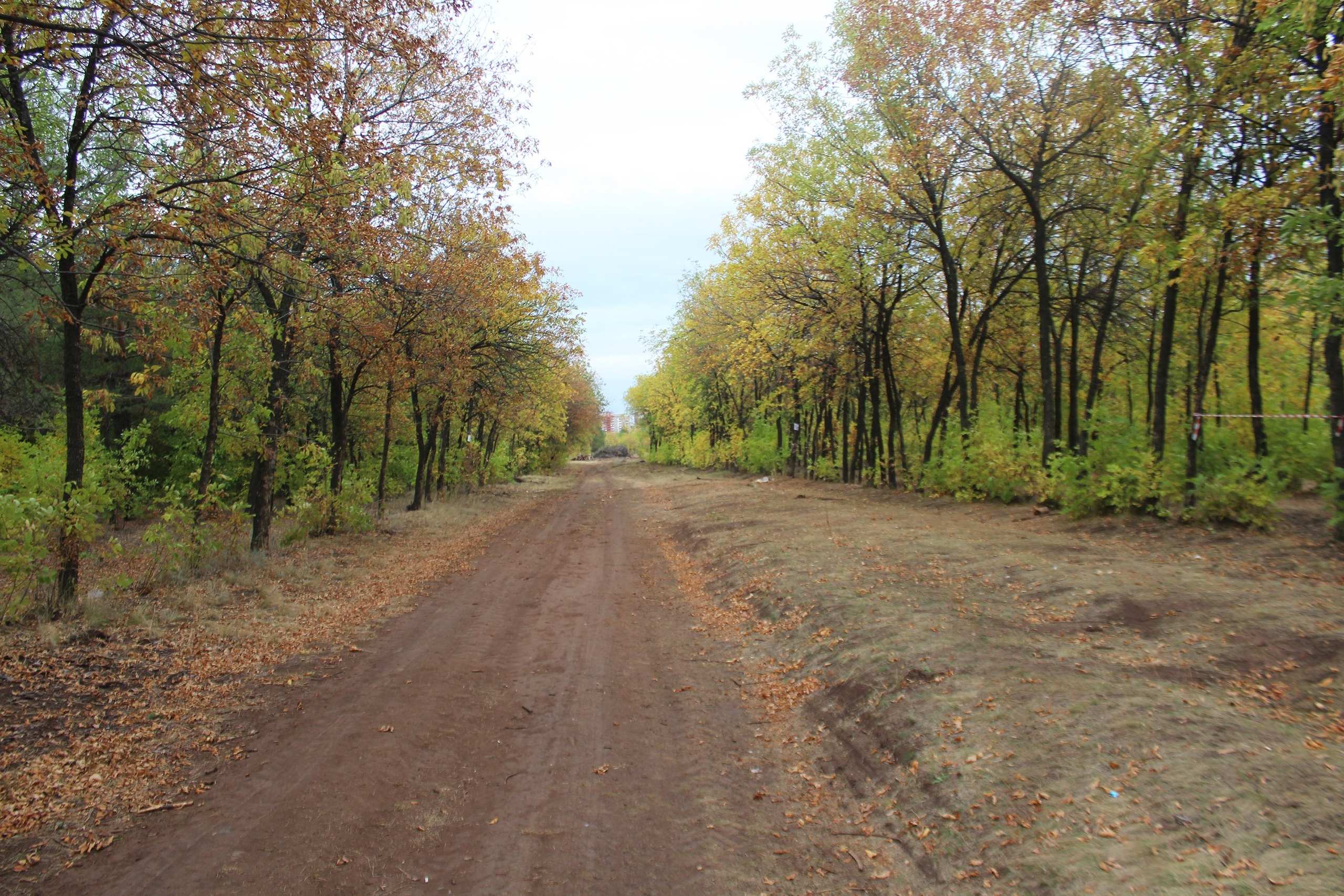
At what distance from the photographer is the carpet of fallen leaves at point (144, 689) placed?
4410 mm

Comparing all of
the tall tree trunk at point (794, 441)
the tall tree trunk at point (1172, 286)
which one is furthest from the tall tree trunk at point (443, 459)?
the tall tree trunk at point (1172, 286)

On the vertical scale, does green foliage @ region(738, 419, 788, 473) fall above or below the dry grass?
above

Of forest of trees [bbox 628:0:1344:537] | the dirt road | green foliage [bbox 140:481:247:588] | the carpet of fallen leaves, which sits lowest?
the dirt road

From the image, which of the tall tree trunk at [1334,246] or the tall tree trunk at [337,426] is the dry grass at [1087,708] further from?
the tall tree trunk at [337,426]

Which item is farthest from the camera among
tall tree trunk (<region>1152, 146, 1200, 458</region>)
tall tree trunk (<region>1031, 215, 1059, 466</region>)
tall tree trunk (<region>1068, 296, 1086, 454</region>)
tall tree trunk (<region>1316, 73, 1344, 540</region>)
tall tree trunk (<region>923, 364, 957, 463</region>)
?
tall tree trunk (<region>923, 364, 957, 463</region>)

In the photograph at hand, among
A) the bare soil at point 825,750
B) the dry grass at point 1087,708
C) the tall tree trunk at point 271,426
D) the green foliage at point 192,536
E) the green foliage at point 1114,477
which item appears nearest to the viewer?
the dry grass at point 1087,708

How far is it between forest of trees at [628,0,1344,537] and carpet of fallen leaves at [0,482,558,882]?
39.4ft

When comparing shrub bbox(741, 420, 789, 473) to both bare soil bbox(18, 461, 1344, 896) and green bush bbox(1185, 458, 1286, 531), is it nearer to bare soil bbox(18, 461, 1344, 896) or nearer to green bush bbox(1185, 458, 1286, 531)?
green bush bbox(1185, 458, 1286, 531)

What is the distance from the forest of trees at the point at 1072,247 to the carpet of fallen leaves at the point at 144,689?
12.0 meters

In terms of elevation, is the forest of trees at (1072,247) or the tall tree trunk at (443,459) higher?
the forest of trees at (1072,247)

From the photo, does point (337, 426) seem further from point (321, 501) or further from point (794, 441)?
point (794, 441)

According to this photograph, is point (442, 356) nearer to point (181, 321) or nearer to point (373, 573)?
point (373, 573)

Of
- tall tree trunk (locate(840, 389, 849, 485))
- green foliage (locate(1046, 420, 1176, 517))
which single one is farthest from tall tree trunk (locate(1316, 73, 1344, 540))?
tall tree trunk (locate(840, 389, 849, 485))

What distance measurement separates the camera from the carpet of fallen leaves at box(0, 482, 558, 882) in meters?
4.41
